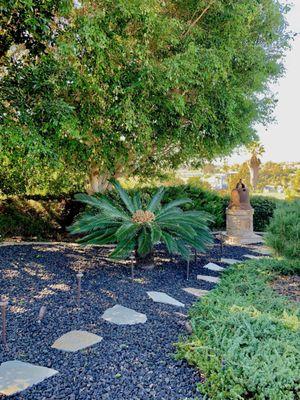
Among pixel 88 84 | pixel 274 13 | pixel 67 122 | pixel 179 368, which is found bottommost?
pixel 179 368

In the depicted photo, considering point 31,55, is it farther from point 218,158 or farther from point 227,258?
point 218,158

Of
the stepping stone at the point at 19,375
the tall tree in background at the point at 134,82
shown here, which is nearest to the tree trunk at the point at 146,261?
the tall tree in background at the point at 134,82

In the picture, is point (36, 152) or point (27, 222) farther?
point (27, 222)

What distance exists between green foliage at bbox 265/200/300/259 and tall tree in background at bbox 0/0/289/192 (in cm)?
225

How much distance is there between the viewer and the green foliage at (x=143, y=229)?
15.6 feet

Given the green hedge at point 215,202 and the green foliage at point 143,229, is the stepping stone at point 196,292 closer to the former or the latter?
the green foliage at point 143,229

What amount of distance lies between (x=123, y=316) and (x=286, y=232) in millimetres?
2794

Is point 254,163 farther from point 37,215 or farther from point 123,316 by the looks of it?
point 123,316

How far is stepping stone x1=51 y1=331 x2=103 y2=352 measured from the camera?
107 inches

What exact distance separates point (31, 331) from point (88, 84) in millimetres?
3740

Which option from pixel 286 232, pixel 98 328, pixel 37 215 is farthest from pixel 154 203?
pixel 37 215

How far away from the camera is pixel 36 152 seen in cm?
465

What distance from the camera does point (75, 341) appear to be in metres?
2.80

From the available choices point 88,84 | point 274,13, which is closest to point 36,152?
point 88,84
